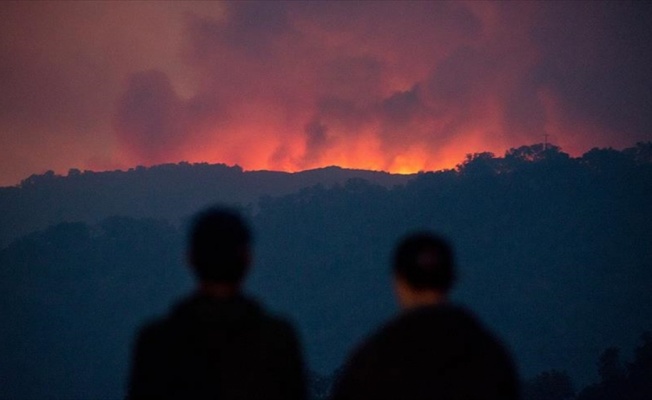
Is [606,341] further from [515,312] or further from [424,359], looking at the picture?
[424,359]

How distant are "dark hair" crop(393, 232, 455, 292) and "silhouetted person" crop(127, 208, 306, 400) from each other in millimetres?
545

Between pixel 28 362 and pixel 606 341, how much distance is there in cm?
11948

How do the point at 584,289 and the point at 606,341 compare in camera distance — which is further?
the point at 584,289

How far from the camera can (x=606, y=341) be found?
169500 mm

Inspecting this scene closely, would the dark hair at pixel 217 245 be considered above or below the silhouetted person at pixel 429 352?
above

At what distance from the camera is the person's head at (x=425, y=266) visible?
3.46 meters

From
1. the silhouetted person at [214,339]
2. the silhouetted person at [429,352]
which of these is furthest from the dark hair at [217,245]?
the silhouetted person at [429,352]

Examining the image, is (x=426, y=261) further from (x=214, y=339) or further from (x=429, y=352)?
(x=214, y=339)

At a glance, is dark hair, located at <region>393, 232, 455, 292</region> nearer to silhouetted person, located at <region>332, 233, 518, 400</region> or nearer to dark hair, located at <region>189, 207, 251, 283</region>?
silhouetted person, located at <region>332, 233, 518, 400</region>

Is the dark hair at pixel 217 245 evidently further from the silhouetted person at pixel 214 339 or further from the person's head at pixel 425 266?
the person's head at pixel 425 266

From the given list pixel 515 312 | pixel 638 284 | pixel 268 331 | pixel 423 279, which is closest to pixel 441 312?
pixel 423 279

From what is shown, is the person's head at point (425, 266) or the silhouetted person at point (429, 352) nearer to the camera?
the silhouetted person at point (429, 352)

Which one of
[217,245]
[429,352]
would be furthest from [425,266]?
[217,245]

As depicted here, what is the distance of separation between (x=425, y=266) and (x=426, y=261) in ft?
0.07
